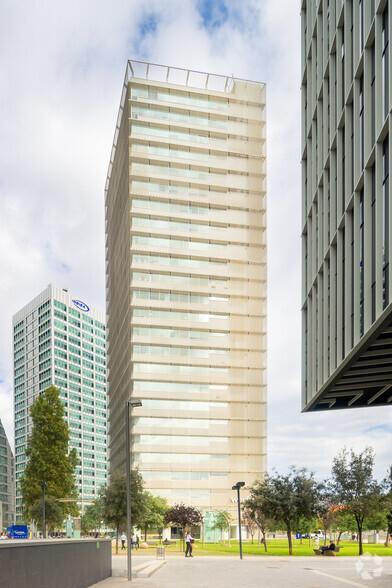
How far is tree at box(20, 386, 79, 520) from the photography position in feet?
233

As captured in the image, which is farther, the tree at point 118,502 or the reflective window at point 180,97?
the reflective window at point 180,97

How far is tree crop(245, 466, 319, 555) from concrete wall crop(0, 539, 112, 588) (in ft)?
87.0

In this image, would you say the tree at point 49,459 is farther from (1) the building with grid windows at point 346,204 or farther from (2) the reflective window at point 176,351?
(1) the building with grid windows at point 346,204

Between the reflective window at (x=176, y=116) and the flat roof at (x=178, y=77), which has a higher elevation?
the flat roof at (x=178, y=77)

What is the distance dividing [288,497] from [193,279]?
49.9 metres

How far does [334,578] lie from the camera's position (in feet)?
90.2

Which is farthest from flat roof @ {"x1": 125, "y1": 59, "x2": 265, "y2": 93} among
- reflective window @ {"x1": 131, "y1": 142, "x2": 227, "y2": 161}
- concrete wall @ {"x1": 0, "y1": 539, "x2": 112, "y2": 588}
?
concrete wall @ {"x1": 0, "y1": 539, "x2": 112, "y2": 588}

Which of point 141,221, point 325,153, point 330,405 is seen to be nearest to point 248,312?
point 141,221

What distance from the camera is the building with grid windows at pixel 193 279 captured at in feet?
307

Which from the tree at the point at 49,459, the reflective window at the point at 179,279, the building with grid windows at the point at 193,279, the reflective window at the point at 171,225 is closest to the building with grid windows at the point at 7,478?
the building with grid windows at the point at 193,279

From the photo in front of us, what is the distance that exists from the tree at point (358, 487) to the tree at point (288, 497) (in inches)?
80.0

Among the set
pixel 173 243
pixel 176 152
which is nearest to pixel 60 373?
pixel 173 243

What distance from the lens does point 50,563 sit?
17750 millimetres

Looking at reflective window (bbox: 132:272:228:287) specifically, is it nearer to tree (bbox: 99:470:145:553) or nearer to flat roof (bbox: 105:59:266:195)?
flat roof (bbox: 105:59:266:195)
